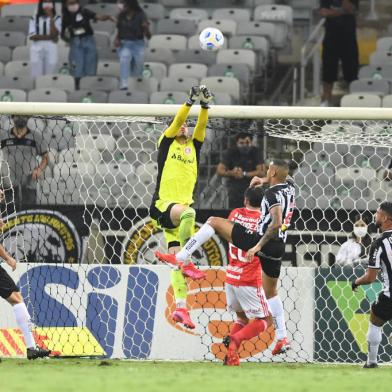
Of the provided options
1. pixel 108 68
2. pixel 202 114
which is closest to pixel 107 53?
pixel 108 68

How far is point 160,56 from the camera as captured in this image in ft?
76.2

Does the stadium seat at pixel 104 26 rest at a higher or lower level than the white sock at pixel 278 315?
higher

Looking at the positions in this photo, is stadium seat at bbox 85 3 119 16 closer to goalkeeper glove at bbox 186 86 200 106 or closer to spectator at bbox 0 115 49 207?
spectator at bbox 0 115 49 207

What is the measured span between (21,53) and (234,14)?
13.0ft

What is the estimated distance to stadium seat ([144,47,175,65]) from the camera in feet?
76.2

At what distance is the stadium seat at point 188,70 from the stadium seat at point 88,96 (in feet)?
4.13

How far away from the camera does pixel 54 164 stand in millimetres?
16922

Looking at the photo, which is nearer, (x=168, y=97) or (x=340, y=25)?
(x=168, y=97)

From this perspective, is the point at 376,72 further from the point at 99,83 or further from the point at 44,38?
the point at 44,38

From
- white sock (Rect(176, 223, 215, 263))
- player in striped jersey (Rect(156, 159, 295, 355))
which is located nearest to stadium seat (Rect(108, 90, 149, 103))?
player in striped jersey (Rect(156, 159, 295, 355))

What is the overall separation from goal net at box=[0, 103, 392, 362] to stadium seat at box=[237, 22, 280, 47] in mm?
5563

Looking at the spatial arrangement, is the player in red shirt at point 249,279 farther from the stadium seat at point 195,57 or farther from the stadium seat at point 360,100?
the stadium seat at point 195,57

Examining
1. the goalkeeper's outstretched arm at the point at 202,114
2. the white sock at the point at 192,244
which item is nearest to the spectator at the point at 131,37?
the goalkeeper's outstretched arm at the point at 202,114

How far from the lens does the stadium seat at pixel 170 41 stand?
2377 cm
